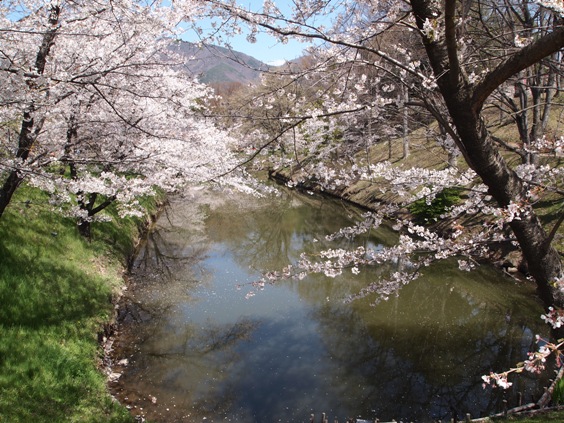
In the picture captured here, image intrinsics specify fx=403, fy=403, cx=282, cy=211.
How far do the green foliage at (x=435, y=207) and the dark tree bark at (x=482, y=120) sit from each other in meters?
11.2

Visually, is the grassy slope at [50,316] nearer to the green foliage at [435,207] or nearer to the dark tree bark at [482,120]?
the dark tree bark at [482,120]

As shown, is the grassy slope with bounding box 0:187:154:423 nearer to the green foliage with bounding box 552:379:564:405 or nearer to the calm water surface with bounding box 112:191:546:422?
the calm water surface with bounding box 112:191:546:422

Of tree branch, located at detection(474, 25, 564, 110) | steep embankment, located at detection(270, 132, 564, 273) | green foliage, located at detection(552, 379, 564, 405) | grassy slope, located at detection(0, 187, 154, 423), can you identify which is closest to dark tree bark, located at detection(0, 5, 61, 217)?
grassy slope, located at detection(0, 187, 154, 423)

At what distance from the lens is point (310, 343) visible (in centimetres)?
846

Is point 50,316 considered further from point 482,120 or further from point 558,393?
point 558,393

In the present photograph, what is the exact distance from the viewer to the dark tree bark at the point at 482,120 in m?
2.61

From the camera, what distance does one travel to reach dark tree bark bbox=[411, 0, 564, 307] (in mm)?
2613

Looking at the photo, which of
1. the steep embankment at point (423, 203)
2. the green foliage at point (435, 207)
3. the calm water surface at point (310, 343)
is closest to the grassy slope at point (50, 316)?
the calm water surface at point (310, 343)

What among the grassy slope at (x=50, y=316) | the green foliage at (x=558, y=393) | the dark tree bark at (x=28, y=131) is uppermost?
→ the dark tree bark at (x=28, y=131)

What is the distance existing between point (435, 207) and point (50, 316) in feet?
43.0

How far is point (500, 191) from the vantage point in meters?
3.30

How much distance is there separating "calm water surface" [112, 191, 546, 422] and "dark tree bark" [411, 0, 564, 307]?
3134 millimetres

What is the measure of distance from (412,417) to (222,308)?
5.20m

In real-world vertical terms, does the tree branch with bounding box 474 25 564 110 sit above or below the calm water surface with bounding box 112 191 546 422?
above
